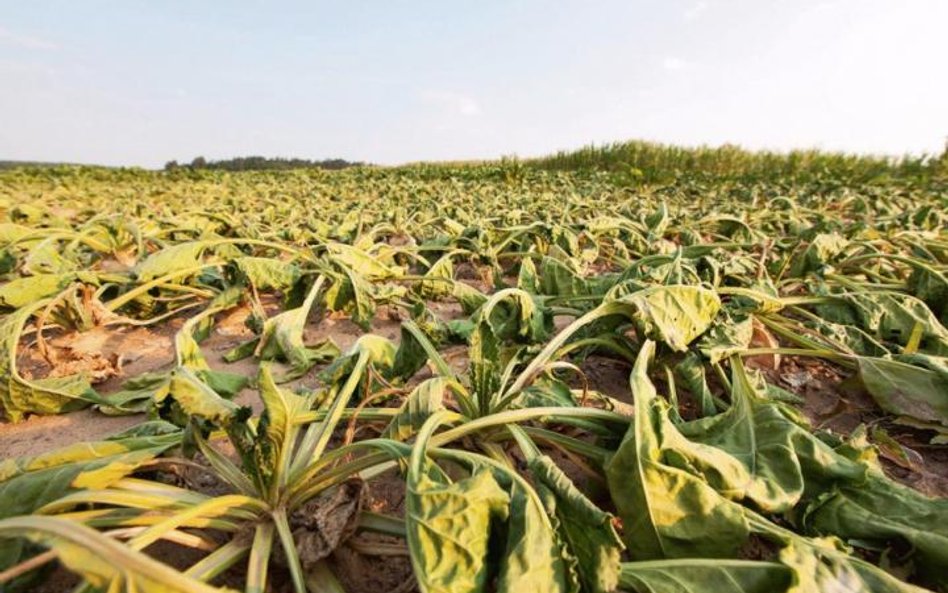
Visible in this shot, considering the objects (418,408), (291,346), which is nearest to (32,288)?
(291,346)

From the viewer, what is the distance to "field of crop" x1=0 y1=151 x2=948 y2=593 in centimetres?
75

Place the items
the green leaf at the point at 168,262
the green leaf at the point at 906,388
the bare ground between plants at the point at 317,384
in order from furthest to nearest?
the green leaf at the point at 168,262, the green leaf at the point at 906,388, the bare ground between plants at the point at 317,384

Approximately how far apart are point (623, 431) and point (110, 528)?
104 centimetres

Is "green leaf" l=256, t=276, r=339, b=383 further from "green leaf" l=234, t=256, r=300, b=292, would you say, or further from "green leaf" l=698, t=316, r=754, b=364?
"green leaf" l=698, t=316, r=754, b=364

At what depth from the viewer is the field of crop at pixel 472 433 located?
752 millimetres

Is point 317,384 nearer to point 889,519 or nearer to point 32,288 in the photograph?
point 32,288

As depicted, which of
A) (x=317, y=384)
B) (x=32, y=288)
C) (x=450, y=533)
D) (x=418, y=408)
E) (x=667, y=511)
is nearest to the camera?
(x=450, y=533)

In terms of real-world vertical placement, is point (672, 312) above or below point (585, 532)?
above

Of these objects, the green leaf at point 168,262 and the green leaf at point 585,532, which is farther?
the green leaf at point 168,262

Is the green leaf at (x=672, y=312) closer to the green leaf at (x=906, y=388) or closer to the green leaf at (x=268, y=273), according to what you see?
the green leaf at (x=906, y=388)

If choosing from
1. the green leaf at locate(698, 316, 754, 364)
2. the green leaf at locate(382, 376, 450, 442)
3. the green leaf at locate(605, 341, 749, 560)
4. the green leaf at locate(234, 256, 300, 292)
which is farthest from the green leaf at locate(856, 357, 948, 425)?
the green leaf at locate(234, 256, 300, 292)

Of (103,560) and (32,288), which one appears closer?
(103,560)

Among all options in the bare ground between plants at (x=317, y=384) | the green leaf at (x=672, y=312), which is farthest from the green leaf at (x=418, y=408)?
the green leaf at (x=672, y=312)

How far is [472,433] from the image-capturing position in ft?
3.70
